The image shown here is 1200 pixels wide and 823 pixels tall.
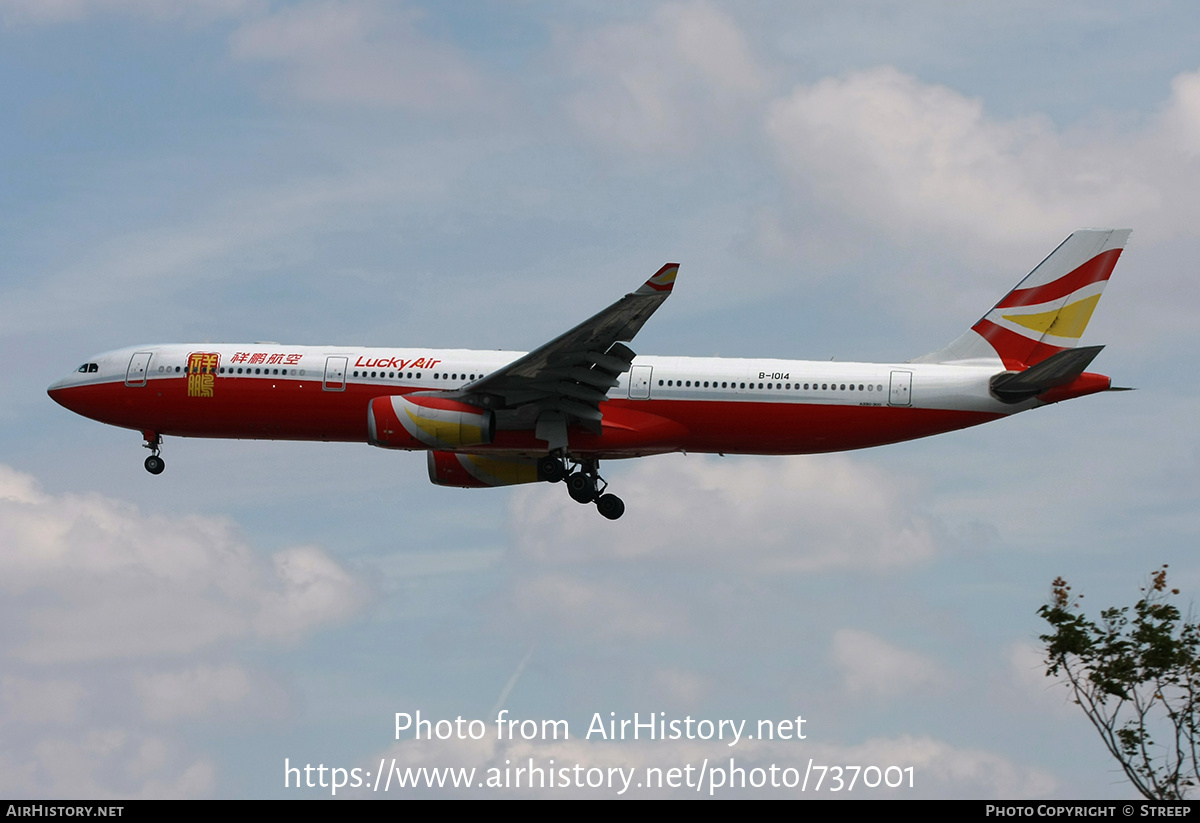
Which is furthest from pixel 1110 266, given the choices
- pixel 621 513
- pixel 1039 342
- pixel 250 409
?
pixel 250 409

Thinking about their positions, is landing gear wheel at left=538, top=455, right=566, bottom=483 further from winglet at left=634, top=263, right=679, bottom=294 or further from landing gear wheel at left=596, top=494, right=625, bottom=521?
winglet at left=634, top=263, right=679, bottom=294

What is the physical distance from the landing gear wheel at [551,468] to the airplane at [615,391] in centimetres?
4

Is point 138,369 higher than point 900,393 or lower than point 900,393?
higher

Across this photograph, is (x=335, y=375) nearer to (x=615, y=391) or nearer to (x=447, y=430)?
(x=447, y=430)

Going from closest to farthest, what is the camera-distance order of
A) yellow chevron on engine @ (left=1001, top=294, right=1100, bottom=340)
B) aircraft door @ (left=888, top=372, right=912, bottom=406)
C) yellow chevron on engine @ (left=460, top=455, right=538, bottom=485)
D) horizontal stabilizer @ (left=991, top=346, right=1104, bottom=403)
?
horizontal stabilizer @ (left=991, top=346, right=1104, bottom=403), aircraft door @ (left=888, top=372, right=912, bottom=406), yellow chevron on engine @ (left=1001, top=294, right=1100, bottom=340), yellow chevron on engine @ (left=460, top=455, right=538, bottom=485)

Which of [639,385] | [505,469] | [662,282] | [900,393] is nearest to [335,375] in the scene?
[505,469]

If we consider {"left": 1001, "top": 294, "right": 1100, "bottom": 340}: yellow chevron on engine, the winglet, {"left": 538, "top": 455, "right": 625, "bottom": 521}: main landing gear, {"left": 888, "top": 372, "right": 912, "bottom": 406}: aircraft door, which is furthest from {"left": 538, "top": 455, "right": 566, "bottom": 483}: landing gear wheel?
{"left": 1001, "top": 294, "right": 1100, "bottom": 340}: yellow chevron on engine

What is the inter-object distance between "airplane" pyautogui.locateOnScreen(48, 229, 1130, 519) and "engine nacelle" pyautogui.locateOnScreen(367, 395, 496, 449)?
0.14 feet

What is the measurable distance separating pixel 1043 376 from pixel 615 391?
40.8 feet

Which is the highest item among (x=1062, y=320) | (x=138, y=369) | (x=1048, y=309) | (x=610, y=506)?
(x=1048, y=309)

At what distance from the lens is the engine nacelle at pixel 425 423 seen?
138 feet

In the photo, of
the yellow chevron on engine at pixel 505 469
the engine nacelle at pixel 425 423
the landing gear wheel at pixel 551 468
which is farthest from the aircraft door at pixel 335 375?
the landing gear wheel at pixel 551 468

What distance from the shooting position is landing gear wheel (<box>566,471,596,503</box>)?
45688mm

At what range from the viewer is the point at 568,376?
139 ft
